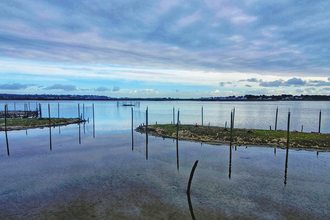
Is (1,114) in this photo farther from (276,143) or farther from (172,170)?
(276,143)

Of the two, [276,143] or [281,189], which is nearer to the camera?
[281,189]

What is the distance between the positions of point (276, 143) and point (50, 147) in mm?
24593

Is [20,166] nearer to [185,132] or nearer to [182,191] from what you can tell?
[182,191]

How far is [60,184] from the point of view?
1191cm

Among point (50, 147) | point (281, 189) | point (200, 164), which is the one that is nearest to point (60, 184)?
point (200, 164)

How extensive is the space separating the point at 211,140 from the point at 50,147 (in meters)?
18.4

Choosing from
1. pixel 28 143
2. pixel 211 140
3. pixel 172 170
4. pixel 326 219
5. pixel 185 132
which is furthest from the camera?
pixel 185 132

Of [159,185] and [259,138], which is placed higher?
[259,138]

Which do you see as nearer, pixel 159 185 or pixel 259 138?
pixel 159 185

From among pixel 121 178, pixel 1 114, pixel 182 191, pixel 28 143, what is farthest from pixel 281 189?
pixel 1 114

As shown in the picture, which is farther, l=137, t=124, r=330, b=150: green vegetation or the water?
l=137, t=124, r=330, b=150: green vegetation

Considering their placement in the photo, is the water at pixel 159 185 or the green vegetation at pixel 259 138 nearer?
the water at pixel 159 185

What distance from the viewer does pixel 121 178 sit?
513 inches

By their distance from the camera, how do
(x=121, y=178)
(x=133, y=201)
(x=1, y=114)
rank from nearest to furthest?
1. (x=133, y=201)
2. (x=121, y=178)
3. (x=1, y=114)
